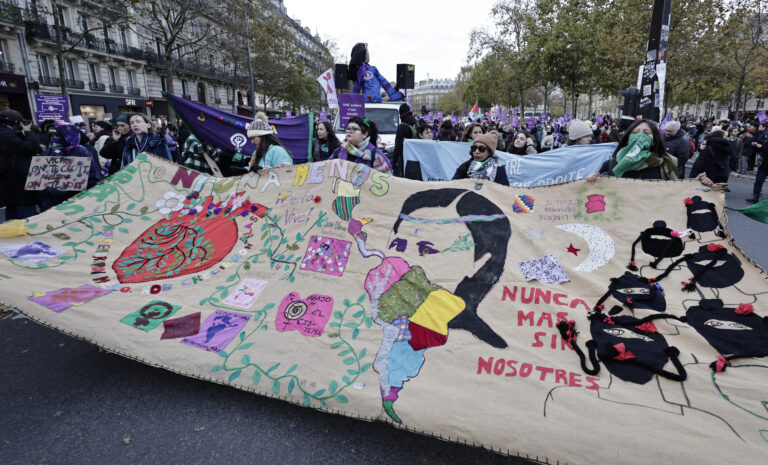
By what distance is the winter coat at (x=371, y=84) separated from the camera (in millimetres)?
10734

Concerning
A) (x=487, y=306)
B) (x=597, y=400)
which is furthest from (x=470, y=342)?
(x=597, y=400)

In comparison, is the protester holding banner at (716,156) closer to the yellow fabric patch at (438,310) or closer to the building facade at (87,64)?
the yellow fabric patch at (438,310)

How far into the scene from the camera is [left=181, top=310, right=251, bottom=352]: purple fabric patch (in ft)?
8.48

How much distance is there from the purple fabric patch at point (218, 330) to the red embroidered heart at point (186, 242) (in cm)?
64

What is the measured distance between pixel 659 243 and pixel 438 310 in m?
1.67

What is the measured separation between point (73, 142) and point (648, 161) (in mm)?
6798

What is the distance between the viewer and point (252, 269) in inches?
125

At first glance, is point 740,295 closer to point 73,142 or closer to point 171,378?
point 171,378

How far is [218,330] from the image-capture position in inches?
106

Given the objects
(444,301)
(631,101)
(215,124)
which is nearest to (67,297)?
(444,301)

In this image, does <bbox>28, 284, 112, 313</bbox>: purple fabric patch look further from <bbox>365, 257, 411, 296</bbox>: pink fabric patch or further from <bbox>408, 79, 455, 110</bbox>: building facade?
<bbox>408, 79, 455, 110</bbox>: building facade

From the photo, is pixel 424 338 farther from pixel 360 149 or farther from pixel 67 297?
pixel 360 149

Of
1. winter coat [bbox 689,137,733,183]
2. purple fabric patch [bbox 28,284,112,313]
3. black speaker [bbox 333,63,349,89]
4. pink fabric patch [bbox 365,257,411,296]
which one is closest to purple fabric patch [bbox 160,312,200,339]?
purple fabric patch [bbox 28,284,112,313]

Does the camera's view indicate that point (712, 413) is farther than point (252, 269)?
No
